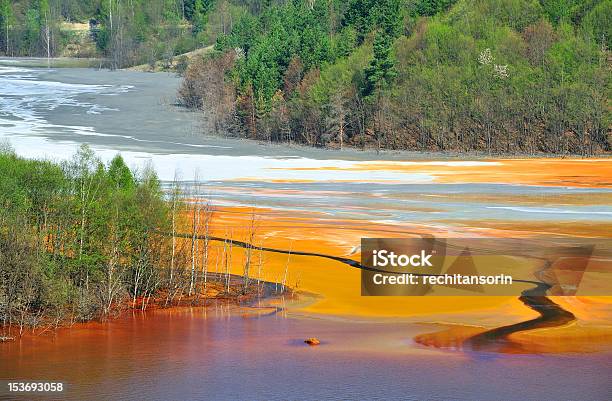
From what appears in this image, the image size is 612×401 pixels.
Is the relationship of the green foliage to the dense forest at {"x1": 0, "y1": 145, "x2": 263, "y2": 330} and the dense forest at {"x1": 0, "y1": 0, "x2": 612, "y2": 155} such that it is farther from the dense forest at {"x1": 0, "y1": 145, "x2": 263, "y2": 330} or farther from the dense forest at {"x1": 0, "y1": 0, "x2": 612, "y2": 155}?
the dense forest at {"x1": 0, "y1": 0, "x2": 612, "y2": 155}

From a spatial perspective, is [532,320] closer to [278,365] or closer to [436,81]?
[278,365]

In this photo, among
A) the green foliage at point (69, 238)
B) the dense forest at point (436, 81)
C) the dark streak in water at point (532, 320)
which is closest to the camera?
the dark streak in water at point (532, 320)

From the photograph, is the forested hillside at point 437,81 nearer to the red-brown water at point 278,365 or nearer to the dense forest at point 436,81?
the dense forest at point 436,81

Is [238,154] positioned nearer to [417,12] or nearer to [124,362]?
[417,12]

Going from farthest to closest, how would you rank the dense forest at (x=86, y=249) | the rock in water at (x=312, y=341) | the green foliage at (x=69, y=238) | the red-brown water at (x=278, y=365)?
1. the dense forest at (x=86, y=249)
2. the green foliage at (x=69, y=238)
3. the rock in water at (x=312, y=341)
4. the red-brown water at (x=278, y=365)

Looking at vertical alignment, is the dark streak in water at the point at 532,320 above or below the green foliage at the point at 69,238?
below

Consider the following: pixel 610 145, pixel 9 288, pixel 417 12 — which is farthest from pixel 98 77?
pixel 9 288

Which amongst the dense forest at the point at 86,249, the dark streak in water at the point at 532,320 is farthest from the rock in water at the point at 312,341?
the dense forest at the point at 86,249
